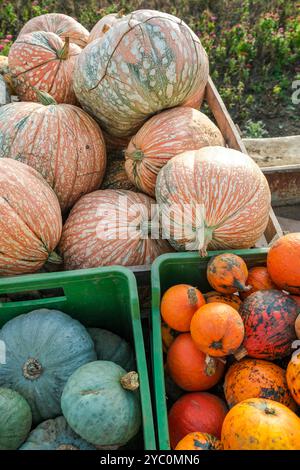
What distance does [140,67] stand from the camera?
1.67 metres

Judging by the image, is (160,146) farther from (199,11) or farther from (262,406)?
(199,11)

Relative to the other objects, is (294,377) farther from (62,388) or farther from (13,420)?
(13,420)

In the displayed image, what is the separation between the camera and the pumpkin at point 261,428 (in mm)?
1056

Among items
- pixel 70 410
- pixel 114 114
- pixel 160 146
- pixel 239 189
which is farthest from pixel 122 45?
pixel 70 410

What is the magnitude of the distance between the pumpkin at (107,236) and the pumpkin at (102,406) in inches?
19.2

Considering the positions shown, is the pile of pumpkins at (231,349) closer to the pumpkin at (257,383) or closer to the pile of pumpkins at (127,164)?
the pumpkin at (257,383)

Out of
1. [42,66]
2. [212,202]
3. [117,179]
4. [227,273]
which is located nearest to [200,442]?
[227,273]

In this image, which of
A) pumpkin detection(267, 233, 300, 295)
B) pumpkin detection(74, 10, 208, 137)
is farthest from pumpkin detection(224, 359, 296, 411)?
pumpkin detection(74, 10, 208, 137)

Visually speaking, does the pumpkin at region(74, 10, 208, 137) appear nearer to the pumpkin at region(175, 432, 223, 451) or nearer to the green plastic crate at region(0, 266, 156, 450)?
the green plastic crate at region(0, 266, 156, 450)

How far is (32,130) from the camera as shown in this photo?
170 centimetres

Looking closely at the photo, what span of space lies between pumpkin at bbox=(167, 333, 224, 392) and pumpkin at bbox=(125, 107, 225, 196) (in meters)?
0.67

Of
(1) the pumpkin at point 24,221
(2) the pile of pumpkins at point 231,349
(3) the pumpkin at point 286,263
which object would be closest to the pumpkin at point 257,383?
(2) the pile of pumpkins at point 231,349

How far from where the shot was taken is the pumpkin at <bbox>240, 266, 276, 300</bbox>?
58.4 inches

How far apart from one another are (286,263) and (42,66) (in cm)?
134
